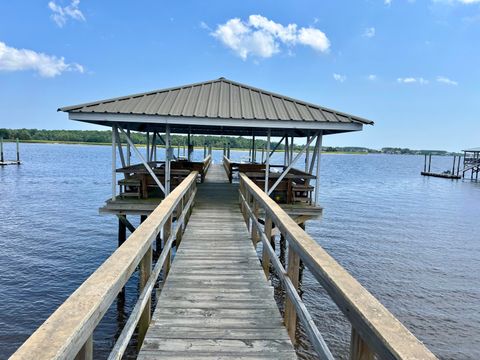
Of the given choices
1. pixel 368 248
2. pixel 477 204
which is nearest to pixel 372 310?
pixel 368 248

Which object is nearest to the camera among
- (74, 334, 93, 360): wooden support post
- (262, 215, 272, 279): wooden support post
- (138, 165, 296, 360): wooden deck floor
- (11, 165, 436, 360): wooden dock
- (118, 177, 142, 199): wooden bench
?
(11, 165, 436, 360): wooden dock

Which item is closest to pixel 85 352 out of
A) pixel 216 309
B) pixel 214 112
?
pixel 216 309

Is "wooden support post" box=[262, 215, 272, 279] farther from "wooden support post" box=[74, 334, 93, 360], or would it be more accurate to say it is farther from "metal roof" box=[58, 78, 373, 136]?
"metal roof" box=[58, 78, 373, 136]

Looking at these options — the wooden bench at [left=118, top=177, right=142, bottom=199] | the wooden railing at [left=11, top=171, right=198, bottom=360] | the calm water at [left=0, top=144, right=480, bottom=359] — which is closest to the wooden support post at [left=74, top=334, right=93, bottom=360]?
the wooden railing at [left=11, top=171, right=198, bottom=360]

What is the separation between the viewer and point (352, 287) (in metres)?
2.06

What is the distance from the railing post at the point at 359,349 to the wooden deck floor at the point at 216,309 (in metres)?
1.32

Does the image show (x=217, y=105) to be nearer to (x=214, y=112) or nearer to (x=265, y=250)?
(x=214, y=112)

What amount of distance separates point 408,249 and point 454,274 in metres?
2.93

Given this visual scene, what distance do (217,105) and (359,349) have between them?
28.2 feet

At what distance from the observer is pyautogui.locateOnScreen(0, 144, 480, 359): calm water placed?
28.2 feet

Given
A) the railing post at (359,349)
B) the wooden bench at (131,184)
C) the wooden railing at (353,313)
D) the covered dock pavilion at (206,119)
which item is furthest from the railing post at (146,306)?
the wooden bench at (131,184)

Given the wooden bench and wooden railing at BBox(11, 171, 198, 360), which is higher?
wooden railing at BBox(11, 171, 198, 360)

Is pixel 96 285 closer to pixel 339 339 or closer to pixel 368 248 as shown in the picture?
pixel 339 339

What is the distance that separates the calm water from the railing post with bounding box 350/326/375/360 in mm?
6168
